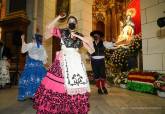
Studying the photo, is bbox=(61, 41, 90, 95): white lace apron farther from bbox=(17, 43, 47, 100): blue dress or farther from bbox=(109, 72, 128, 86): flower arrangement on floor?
bbox=(109, 72, 128, 86): flower arrangement on floor

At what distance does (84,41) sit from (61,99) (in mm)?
986

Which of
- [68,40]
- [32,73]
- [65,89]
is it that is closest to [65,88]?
[65,89]

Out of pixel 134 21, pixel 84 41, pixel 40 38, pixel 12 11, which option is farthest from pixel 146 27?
pixel 12 11

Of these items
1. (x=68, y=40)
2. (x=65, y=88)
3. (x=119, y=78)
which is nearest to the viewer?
(x=65, y=88)

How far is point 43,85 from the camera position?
10.6 ft

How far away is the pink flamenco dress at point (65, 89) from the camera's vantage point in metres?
3.10

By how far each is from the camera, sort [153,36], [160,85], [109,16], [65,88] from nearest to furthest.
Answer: [65,88] → [160,85] → [153,36] → [109,16]

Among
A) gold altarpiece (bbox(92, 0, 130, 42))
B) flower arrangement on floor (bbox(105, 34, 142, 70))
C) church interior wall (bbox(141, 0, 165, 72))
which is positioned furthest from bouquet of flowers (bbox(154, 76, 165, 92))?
gold altarpiece (bbox(92, 0, 130, 42))

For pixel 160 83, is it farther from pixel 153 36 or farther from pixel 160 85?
pixel 153 36

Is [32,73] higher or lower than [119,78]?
higher

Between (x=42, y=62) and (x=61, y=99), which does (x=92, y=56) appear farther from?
(x=61, y=99)

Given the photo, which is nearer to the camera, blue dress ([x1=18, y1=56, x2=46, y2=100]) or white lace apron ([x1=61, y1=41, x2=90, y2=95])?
white lace apron ([x1=61, y1=41, x2=90, y2=95])

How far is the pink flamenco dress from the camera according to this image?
3.10 m

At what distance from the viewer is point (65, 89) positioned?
3.14 meters
